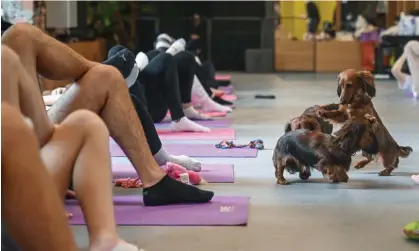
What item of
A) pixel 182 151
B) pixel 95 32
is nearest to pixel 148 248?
pixel 182 151

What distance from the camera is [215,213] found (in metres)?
2.45

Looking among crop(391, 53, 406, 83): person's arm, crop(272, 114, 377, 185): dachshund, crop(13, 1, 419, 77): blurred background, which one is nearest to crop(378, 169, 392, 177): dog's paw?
crop(272, 114, 377, 185): dachshund

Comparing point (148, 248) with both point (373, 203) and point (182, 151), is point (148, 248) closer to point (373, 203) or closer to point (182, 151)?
point (373, 203)

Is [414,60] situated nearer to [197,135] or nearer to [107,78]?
[197,135]

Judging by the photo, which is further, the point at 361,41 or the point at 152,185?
the point at 361,41

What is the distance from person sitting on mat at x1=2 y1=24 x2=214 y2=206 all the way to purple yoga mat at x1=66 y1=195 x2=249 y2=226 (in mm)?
45

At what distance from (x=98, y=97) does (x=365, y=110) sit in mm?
1147

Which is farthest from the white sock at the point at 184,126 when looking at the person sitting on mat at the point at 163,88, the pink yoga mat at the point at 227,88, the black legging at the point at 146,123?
the pink yoga mat at the point at 227,88

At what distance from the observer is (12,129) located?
1.32 m

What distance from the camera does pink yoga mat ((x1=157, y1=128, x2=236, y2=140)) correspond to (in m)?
4.29

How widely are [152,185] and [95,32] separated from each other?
8132mm

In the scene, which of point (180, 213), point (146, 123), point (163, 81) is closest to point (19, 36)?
Answer: point (180, 213)

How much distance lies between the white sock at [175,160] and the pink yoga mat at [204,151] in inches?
19.2

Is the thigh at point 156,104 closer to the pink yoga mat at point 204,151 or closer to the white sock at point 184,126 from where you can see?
the white sock at point 184,126
